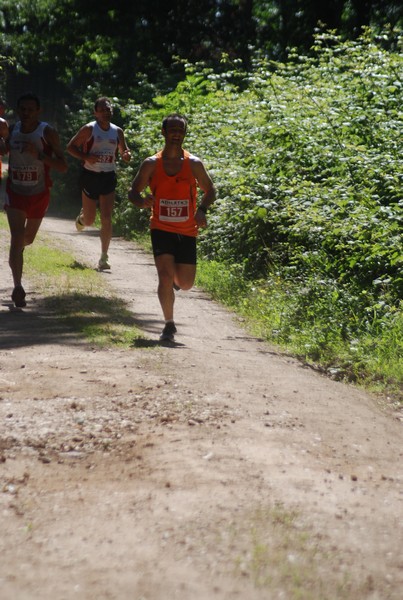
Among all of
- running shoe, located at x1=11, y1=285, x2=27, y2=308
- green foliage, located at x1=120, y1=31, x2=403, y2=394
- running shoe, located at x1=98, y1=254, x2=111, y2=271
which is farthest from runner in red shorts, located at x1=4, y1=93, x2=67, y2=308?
running shoe, located at x1=98, y1=254, x2=111, y2=271

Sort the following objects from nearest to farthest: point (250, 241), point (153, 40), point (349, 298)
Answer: point (349, 298), point (250, 241), point (153, 40)

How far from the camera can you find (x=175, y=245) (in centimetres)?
851

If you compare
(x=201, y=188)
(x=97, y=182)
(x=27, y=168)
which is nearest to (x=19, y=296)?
(x=27, y=168)

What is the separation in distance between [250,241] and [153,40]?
16937 millimetres

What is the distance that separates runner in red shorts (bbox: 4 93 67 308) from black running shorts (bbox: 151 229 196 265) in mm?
1354

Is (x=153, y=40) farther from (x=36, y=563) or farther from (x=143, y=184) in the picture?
(x=36, y=563)

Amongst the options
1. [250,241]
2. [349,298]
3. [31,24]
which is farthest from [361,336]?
[31,24]

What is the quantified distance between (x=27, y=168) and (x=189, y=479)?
521 centimetres

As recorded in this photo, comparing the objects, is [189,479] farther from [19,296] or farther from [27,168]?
[27,168]

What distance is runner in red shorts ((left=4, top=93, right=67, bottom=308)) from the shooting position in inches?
366

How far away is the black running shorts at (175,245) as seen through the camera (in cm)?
847

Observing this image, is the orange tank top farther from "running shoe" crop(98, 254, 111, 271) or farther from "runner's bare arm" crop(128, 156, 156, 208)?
"running shoe" crop(98, 254, 111, 271)

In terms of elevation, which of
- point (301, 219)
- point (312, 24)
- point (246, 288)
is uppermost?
point (312, 24)

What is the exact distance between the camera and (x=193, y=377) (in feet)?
22.7
